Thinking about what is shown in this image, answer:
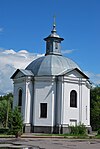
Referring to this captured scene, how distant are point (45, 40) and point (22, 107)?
38.5 ft

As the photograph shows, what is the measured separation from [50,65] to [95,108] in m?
19.0

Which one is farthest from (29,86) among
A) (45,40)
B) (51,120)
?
(45,40)

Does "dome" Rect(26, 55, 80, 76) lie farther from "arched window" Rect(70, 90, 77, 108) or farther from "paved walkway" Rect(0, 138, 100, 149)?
"paved walkway" Rect(0, 138, 100, 149)

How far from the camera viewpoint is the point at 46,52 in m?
44.7

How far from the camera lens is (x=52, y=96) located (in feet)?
127

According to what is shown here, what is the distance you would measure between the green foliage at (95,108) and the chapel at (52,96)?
46.2 feet

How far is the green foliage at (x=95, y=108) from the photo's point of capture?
179ft

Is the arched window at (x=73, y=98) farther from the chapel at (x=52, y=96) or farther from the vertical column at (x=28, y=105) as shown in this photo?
the vertical column at (x=28, y=105)

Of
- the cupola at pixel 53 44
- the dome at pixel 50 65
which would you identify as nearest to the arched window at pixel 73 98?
the dome at pixel 50 65

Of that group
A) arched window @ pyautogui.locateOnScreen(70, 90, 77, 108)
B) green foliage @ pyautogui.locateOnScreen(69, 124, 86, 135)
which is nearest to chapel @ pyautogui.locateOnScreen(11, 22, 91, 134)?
arched window @ pyautogui.locateOnScreen(70, 90, 77, 108)

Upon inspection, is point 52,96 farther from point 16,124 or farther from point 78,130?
point 16,124

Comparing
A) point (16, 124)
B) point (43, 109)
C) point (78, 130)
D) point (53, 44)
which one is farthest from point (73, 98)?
point (16, 124)

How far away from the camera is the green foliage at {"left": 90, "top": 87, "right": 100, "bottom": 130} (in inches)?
2146

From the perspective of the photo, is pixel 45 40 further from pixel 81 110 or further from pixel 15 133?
pixel 15 133
